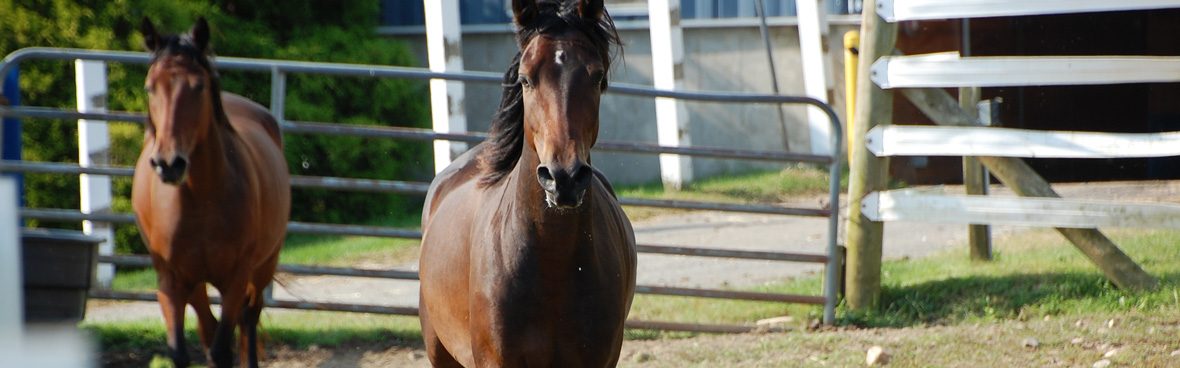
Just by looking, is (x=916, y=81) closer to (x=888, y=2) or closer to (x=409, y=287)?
(x=888, y=2)

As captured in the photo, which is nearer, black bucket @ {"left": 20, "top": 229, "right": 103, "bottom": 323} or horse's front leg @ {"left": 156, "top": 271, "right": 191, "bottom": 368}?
horse's front leg @ {"left": 156, "top": 271, "right": 191, "bottom": 368}

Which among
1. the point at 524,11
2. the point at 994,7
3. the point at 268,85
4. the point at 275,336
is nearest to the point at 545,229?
the point at 524,11

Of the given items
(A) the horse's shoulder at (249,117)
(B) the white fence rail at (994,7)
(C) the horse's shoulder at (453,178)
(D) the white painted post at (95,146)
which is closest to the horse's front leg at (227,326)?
(A) the horse's shoulder at (249,117)

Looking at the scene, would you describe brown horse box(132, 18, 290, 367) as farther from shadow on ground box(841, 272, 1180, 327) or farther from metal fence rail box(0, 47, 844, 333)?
shadow on ground box(841, 272, 1180, 327)

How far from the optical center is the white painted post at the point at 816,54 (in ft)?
44.2

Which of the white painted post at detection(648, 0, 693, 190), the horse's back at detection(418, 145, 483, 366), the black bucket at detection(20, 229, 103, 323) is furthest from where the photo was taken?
the white painted post at detection(648, 0, 693, 190)

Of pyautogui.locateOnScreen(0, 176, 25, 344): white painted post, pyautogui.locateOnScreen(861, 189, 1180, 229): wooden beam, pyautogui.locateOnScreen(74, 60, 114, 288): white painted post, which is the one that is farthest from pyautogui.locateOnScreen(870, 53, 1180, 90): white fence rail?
pyautogui.locateOnScreen(0, 176, 25, 344): white painted post

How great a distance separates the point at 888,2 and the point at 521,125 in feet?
11.5

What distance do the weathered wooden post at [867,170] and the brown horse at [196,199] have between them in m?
3.23

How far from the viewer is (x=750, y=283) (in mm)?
8406

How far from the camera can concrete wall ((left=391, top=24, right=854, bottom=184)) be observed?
1387 centimetres

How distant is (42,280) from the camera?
6.35m

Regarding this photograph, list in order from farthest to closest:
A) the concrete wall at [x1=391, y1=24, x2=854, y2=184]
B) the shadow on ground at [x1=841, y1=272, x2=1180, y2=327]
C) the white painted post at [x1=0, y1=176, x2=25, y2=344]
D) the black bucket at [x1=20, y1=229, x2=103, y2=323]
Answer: the concrete wall at [x1=391, y1=24, x2=854, y2=184]
the shadow on ground at [x1=841, y1=272, x2=1180, y2=327]
the black bucket at [x1=20, y1=229, x2=103, y2=323]
the white painted post at [x1=0, y1=176, x2=25, y2=344]

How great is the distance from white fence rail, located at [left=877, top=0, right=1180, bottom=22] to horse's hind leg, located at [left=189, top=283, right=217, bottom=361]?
3.86 m
